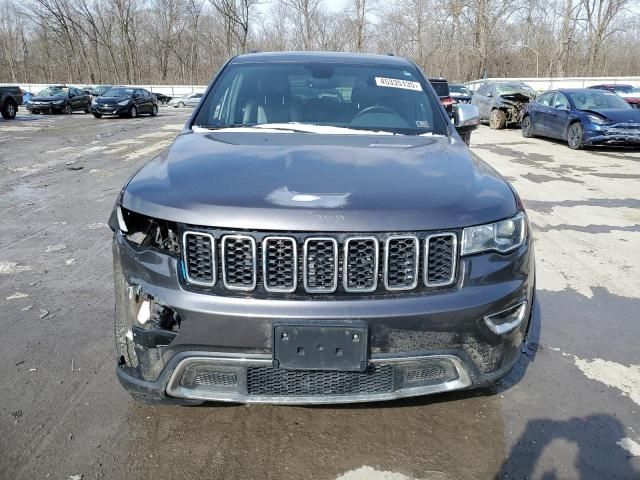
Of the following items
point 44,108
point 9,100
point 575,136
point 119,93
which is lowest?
point 575,136

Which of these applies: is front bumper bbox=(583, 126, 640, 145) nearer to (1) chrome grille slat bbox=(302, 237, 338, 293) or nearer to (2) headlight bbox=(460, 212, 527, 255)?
(2) headlight bbox=(460, 212, 527, 255)

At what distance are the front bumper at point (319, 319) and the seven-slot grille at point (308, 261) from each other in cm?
6

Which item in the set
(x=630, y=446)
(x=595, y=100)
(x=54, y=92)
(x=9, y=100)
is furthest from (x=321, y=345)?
(x=54, y=92)

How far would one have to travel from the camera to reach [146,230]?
2.19 metres

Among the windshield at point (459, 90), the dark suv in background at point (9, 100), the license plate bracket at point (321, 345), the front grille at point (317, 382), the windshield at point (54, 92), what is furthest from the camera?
the windshield at point (459, 90)

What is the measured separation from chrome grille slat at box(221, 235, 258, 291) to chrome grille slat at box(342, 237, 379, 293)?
13.8 inches

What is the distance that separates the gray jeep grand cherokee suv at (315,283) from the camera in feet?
→ 6.48

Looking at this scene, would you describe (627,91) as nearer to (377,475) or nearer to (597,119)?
(597,119)

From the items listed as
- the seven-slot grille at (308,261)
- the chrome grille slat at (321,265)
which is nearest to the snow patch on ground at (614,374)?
the seven-slot grille at (308,261)

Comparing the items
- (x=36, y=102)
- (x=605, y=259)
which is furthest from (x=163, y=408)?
(x=36, y=102)

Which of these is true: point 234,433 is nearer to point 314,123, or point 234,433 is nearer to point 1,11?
point 314,123

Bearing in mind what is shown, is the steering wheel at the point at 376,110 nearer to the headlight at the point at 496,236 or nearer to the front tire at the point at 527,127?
the headlight at the point at 496,236

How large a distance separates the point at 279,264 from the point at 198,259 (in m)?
0.32

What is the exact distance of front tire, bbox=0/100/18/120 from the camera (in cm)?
2211
